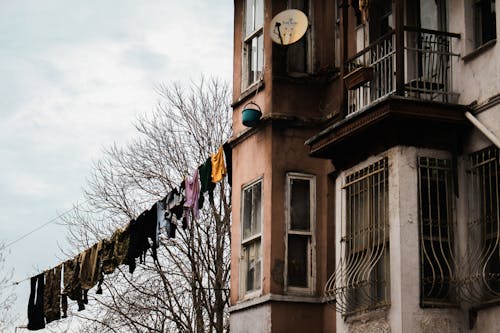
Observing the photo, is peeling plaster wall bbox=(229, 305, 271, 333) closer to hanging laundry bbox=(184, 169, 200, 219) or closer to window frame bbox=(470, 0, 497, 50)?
hanging laundry bbox=(184, 169, 200, 219)

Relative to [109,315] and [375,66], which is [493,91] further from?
[109,315]

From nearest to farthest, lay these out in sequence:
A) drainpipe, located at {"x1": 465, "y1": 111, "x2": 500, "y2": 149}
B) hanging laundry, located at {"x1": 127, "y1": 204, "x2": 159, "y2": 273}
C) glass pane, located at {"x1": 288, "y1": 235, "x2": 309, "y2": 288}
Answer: drainpipe, located at {"x1": 465, "y1": 111, "x2": 500, "y2": 149}, glass pane, located at {"x1": 288, "y1": 235, "x2": 309, "y2": 288}, hanging laundry, located at {"x1": 127, "y1": 204, "x2": 159, "y2": 273}

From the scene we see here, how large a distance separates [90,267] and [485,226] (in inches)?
516

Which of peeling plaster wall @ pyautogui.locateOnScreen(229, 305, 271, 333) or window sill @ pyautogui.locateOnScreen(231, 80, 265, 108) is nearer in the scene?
peeling plaster wall @ pyautogui.locateOnScreen(229, 305, 271, 333)

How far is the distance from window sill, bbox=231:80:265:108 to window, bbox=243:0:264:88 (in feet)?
0.56

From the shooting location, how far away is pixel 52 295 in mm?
26562

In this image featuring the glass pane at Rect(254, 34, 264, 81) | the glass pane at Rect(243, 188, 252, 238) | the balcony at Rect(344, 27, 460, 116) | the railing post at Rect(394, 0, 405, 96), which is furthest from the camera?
the glass pane at Rect(254, 34, 264, 81)

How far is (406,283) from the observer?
45.0ft

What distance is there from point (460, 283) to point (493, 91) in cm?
251

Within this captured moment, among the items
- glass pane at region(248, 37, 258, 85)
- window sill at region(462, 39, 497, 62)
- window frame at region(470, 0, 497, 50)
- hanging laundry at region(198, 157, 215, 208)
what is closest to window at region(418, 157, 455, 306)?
window sill at region(462, 39, 497, 62)

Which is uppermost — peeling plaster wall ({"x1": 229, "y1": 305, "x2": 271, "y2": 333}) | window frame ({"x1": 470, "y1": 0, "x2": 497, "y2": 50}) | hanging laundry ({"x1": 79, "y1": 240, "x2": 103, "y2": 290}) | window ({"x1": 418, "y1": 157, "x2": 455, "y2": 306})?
window frame ({"x1": 470, "y1": 0, "x2": 497, "y2": 50})

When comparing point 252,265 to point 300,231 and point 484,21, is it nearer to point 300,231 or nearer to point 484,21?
point 300,231

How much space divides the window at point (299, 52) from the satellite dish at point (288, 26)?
598 mm

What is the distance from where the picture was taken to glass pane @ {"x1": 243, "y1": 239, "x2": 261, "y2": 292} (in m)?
17.4
